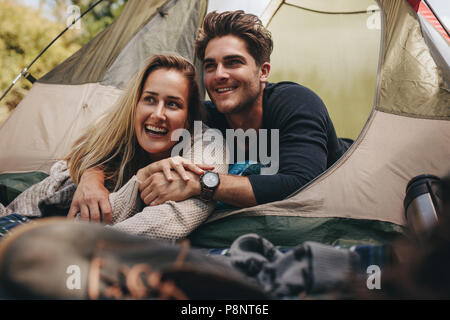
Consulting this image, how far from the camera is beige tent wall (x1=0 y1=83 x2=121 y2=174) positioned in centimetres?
179

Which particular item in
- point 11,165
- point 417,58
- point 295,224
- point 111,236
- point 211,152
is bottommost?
point 111,236

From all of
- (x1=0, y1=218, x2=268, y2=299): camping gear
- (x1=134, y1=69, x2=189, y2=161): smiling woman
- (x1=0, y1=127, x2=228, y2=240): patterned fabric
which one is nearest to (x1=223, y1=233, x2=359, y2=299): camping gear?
(x1=0, y1=218, x2=268, y2=299): camping gear

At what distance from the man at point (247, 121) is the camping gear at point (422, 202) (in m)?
0.29

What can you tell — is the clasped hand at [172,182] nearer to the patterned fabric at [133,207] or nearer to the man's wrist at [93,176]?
the patterned fabric at [133,207]

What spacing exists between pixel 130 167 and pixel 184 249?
909 millimetres

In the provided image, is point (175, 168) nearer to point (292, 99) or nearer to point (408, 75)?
point (292, 99)

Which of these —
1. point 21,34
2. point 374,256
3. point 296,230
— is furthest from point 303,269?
point 21,34

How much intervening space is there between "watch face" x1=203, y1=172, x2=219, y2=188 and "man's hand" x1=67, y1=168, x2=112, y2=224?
32 centimetres

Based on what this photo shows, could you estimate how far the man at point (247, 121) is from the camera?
45.1 inches

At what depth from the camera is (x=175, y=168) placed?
1.15 metres

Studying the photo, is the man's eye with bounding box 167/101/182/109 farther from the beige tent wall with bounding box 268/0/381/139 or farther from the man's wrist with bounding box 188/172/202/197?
the beige tent wall with bounding box 268/0/381/139

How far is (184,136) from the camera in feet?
4.47
